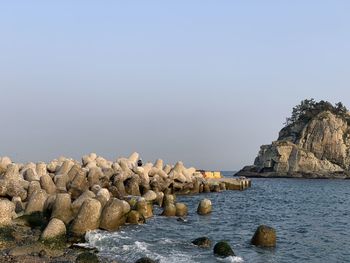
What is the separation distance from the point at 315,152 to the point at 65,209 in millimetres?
127033

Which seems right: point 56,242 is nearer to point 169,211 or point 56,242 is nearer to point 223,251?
point 223,251

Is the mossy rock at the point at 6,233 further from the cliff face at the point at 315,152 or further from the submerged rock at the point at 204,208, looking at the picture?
the cliff face at the point at 315,152

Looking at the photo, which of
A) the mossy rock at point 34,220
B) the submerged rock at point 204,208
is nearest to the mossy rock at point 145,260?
the mossy rock at point 34,220

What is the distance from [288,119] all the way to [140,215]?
143m

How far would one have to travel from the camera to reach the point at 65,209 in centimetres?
2188

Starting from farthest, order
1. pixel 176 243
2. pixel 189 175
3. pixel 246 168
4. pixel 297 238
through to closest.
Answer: pixel 246 168
pixel 189 175
pixel 297 238
pixel 176 243

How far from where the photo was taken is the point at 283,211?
125 ft

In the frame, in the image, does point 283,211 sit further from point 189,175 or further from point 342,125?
point 342,125

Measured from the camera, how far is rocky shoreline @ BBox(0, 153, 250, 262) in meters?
17.5

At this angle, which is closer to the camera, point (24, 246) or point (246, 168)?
point (24, 246)

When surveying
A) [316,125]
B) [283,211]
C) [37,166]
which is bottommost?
[283,211]

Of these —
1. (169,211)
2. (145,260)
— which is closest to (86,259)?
(145,260)

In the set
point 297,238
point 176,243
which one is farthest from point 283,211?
point 176,243

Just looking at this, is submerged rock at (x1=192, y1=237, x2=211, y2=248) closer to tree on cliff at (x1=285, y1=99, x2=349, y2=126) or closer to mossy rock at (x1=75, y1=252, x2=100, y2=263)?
mossy rock at (x1=75, y1=252, x2=100, y2=263)
